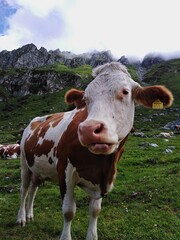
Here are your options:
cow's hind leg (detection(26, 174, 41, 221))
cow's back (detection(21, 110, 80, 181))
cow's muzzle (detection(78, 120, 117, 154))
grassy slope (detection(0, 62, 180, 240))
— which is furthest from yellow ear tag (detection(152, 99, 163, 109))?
cow's hind leg (detection(26, 174, 41, 221))

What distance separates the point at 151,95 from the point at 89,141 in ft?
6.10

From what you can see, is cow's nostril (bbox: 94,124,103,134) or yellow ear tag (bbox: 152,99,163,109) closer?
cow's nostril (bbox: 94,124,103,134)

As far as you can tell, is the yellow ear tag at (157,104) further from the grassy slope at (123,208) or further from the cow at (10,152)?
the cow at (10,152)

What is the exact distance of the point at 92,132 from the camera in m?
5.35

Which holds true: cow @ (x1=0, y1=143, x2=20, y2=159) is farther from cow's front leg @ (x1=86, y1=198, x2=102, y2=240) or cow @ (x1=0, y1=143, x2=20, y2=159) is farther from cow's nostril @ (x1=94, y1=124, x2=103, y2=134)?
cow's nostril @ (x1=94, y1=124, x2=103, y2=134)

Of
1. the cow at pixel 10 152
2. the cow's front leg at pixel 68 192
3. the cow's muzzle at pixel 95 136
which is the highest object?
the cow's muzzle at pixel 95 136

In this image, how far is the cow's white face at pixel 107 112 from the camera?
5441mm

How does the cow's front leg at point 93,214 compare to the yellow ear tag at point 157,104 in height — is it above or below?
below

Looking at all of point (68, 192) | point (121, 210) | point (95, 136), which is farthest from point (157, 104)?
point (121, 210)

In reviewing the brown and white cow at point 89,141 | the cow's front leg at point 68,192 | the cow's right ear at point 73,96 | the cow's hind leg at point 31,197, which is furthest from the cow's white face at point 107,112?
the cow's hind leg at point 31,197

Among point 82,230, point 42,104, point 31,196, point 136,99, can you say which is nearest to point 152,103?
point 136,99

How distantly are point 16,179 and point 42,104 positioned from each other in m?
95.3

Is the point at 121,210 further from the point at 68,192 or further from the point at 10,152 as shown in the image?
the point at 10,152

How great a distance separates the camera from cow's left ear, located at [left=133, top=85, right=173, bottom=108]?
21.4ft
